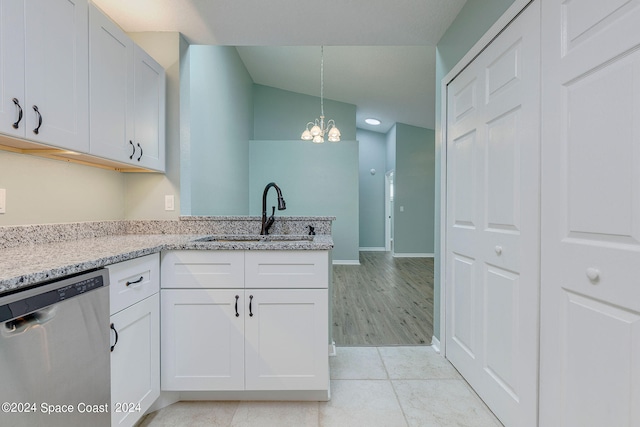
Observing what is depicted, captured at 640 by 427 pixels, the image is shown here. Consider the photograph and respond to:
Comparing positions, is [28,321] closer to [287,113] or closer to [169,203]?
[169,203]

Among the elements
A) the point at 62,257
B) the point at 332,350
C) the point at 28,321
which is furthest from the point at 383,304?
the point at 28,321

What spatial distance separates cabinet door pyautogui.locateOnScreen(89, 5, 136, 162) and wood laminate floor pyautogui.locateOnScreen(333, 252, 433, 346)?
2.05m

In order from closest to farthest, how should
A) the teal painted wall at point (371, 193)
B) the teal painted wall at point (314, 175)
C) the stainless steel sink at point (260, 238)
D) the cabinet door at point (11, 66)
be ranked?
the cabinet door at point (11, 66) → the stainless steel sink at point (260, 238) → the teal painted wall at point (314, 175) → the teal painted wall at point (371, 193)

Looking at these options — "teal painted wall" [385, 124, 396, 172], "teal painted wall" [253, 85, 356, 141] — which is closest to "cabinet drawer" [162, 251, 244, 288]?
"teal painted wall" [253, 85, 356, 141]

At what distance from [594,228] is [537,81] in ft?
2.07

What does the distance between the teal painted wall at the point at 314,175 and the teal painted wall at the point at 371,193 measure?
6.37 ft

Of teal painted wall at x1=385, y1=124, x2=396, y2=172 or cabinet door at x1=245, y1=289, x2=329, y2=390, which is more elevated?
teal painted wall at x1=385, y1=124, x2=396, y2=172

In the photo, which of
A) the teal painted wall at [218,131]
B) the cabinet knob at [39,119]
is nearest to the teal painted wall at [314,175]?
the teal painted wall at [218,131]

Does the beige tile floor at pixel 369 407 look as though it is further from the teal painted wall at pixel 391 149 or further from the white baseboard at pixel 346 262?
the teal painted wall at pixel 391 149

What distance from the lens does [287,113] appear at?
664cm

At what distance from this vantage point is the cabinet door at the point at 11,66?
3.61ft

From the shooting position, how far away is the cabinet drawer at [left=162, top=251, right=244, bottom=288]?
1.60 meters

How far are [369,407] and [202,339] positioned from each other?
0.94 metres

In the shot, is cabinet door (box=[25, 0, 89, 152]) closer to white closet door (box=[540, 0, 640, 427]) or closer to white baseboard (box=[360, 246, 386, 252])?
white closet door (box=[540, 0, 640, 427])
